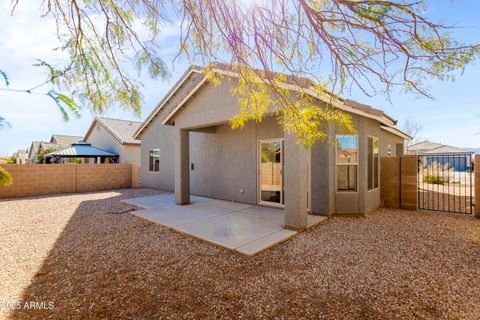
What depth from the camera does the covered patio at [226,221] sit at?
5.34 metres

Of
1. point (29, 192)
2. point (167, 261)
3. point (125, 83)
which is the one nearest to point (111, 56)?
point (125, 83)

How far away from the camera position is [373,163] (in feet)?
27.7


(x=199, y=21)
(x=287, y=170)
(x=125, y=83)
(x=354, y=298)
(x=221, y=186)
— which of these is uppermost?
(x=199, y=21)

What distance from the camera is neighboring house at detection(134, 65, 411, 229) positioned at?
20.5ft

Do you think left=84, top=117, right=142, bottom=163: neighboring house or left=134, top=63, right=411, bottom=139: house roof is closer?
left=134, top=63, right=411, bottom=139: house roof

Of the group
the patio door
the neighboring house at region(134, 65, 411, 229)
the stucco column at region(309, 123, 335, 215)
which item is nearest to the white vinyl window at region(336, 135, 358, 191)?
the neighboring house at region(134, 65, 411, 229)

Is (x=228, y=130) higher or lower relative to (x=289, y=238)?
higher

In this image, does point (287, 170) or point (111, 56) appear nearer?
point (111, 56)

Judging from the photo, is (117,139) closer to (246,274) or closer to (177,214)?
(177,214)

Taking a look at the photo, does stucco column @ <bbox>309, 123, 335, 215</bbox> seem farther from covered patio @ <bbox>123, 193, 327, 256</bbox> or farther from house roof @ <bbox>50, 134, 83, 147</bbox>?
house roof @ <bbox>50, 134, 83, 147</bbox>

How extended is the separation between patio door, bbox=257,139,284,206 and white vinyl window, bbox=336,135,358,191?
A: 1955mm

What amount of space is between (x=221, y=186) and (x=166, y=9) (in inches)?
309

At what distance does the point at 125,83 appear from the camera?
3.41m

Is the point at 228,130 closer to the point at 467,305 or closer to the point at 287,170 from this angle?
the point at 287,170
